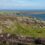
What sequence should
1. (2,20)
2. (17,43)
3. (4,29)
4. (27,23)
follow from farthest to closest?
(27,23) → (2,20) → (4,29) → (17,43)

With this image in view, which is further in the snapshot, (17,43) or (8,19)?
(8,19)

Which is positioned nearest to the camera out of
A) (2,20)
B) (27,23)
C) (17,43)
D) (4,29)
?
(17,43)

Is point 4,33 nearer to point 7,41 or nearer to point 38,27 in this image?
point 7,41

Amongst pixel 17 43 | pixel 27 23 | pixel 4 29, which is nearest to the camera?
pixel 17 43

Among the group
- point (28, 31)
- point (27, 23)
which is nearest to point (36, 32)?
point (28, 31)

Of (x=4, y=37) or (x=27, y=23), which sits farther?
(x=27, y=23)

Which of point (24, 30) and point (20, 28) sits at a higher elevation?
point (20, 28)

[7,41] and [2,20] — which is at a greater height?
[2,20]

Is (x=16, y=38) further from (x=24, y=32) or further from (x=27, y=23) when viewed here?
(x=27, y=23)

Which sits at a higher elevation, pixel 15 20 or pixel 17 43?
pixel 15 20

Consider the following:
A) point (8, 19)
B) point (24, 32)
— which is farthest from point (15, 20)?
point (24, 32)
